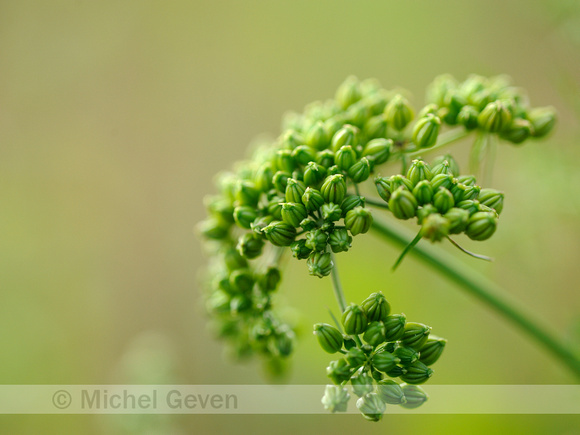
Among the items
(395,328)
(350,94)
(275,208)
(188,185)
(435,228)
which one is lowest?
(395,328)

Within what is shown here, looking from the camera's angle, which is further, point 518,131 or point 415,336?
point 518,131

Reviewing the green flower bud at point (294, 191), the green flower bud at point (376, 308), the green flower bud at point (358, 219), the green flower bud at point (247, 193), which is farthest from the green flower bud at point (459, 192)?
the green flower bud at point (247, 193)

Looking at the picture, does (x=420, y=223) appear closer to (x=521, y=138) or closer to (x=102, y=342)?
(x=521, y=138)

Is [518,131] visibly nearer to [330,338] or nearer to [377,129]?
[377,129]

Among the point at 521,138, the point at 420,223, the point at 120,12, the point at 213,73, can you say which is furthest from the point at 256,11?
the point at 420,223

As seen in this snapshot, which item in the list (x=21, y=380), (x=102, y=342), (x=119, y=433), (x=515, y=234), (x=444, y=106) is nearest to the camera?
(x=444, y=106)

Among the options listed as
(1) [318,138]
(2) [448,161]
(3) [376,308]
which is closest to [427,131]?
(2) [448,161]

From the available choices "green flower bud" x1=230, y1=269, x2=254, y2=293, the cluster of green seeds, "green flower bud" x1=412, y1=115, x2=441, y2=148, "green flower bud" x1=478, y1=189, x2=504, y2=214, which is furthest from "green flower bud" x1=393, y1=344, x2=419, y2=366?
"green flower bud" x1=412, y1=115, x2=441, y2=148
